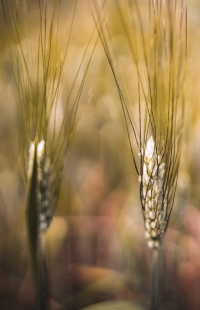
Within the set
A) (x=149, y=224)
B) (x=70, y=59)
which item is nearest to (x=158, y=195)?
(x=149, y=224)

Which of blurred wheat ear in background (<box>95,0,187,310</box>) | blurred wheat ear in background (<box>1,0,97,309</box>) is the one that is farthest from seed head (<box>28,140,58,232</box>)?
blurred wheat ear in background (<box>95,0,187,310</box>)

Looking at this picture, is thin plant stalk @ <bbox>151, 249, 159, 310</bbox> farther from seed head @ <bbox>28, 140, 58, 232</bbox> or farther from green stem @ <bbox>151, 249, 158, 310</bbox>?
seed head @ <bbox>28, 140, 58, 232</bbox>

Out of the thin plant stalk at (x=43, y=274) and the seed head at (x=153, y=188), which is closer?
the seed head at (x=153, y=188)

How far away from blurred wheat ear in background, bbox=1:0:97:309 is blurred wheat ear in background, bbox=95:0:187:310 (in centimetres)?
10

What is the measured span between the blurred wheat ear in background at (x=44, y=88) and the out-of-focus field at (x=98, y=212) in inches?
0.6

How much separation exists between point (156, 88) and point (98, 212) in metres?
0.37

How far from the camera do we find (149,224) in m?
0.90

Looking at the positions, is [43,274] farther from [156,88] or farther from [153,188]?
[156,88]

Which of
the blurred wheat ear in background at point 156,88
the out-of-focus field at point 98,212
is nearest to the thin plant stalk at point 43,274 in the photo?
the out-of-focus field at point 98,212

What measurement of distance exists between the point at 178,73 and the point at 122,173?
290 mm

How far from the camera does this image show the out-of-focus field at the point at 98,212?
94 cm

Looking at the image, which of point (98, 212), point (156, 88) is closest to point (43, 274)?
point (98, 212)

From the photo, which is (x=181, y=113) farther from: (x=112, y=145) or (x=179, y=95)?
(x=112, y=145)

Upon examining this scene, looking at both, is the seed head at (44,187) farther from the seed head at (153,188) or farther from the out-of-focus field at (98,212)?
the seed head at (153,188)
